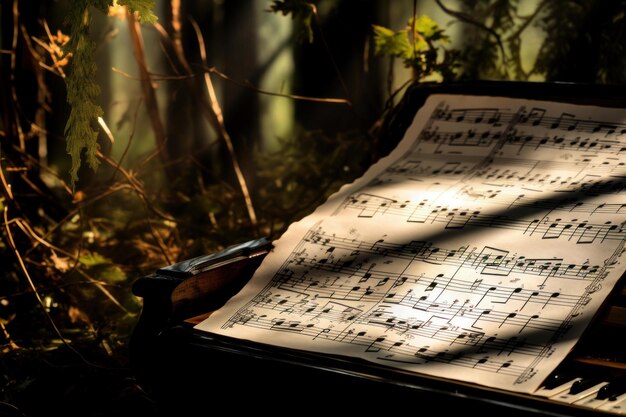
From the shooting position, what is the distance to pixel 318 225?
5.64 ft

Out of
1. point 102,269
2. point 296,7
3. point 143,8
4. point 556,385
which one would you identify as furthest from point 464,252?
point 102,269

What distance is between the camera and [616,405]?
1.10 m

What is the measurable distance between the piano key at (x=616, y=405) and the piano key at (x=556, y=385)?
0.06 metres

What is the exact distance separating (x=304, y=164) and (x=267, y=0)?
0.85m

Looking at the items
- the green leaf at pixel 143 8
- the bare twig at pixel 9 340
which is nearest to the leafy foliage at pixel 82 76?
the green leaf at pixel 143 8

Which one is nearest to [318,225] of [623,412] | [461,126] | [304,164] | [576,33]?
[461,126]

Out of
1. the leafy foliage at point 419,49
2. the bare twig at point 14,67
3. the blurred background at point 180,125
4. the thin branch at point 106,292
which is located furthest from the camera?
the bare twig at point 14,67

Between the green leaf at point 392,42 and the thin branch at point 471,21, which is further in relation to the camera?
the thin branch at point 471,21

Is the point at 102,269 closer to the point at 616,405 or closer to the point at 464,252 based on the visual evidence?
the point at 464,252

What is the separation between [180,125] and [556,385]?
122 inches

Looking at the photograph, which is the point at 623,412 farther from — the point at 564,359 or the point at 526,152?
the point at 526,152

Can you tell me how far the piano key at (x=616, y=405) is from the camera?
3.52 feet

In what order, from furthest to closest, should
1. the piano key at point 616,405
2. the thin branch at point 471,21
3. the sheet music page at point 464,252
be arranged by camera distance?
the thin branch at point 471,21, the sheet music page at point 464,252, the piano key at point 616,405

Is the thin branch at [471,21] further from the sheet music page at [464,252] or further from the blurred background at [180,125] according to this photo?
the sheet music page at [464,252]
